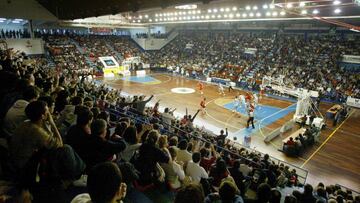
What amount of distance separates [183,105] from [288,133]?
8.79 m

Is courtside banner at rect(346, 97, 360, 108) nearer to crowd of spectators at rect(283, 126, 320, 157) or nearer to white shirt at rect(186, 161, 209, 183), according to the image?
crowd of spectators at rect(283, 126, 320, 157)

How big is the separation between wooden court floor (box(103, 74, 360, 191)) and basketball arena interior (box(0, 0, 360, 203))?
0.35ft

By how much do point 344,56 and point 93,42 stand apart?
121 ft

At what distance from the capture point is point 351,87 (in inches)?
965

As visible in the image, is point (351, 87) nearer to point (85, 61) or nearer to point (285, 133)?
point (285, 133)

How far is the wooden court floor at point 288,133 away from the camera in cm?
1166

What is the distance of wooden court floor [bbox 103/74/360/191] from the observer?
11.7m

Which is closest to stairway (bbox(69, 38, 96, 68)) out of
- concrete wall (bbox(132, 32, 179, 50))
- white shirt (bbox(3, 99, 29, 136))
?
concrete wall (bbox(132, 32, 179, 50))

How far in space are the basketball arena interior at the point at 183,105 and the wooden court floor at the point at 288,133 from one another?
0.35ft

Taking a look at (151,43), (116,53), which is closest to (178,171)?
(116,53)

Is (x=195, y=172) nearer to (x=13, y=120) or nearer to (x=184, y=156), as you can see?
(x=184, y=156)

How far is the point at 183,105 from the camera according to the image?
21.3 metres

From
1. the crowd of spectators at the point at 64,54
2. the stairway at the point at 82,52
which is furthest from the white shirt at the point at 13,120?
the stairway at the point at 82,52

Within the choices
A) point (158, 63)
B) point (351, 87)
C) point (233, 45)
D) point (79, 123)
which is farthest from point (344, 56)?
point (79, 123)
